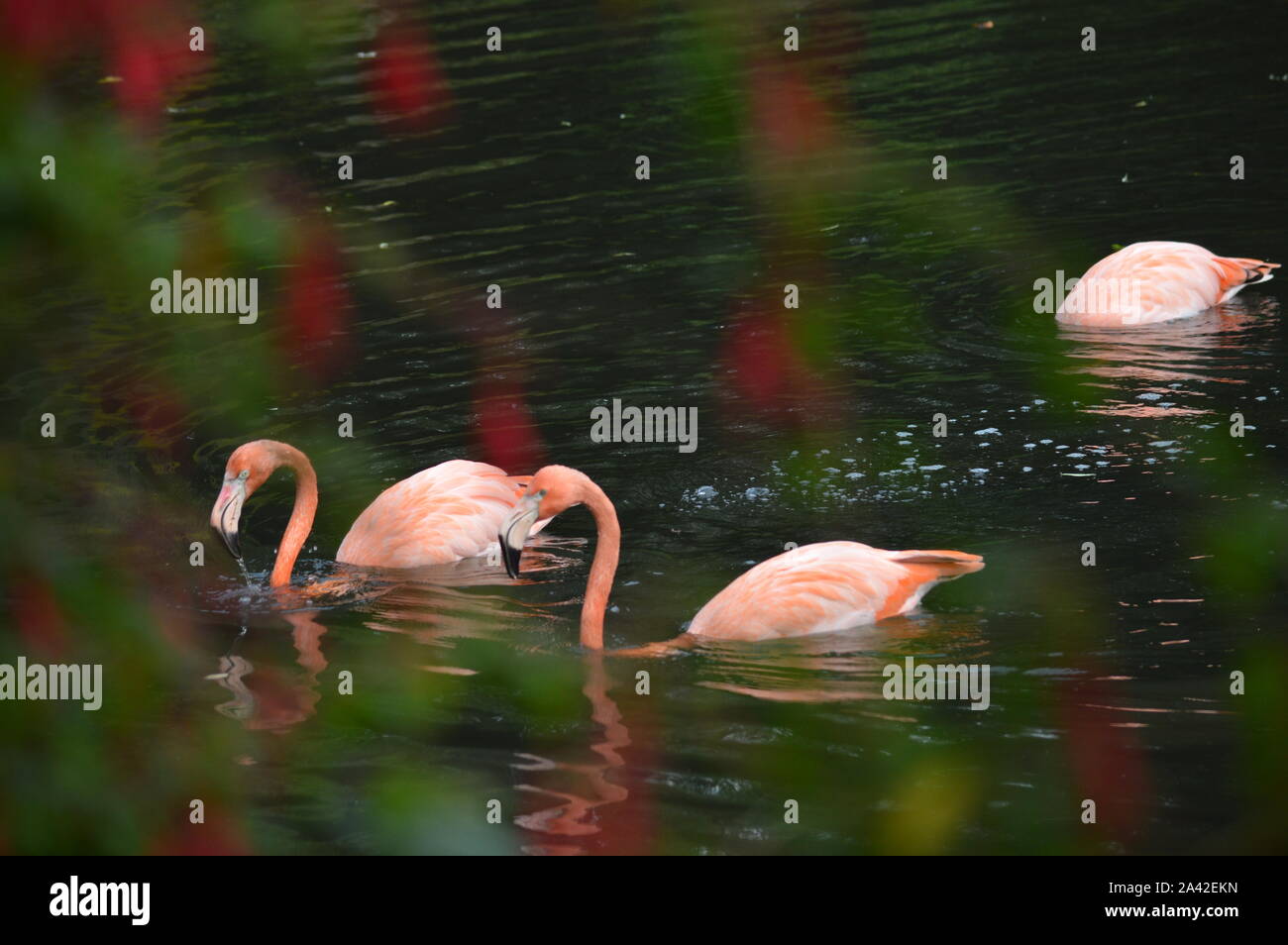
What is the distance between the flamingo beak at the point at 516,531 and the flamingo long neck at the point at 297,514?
1.71 meters

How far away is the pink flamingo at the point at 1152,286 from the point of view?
31.1 ft

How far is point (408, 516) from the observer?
762 centimetres

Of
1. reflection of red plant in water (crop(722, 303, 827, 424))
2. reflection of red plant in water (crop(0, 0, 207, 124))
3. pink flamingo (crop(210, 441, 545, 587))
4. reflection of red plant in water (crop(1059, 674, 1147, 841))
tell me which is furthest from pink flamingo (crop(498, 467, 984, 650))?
reflection of red plant in water (crop(0, 0, 207, 124))

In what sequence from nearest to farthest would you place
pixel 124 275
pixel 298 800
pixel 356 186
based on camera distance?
1. pixel 124 275
2. pixel 298 800
3. pixel 356 186

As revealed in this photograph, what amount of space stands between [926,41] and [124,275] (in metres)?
14.7

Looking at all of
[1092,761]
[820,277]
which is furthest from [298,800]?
[820,277]

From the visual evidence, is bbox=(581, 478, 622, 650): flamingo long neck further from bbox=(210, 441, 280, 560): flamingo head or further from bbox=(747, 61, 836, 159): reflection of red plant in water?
bbox=(747, 61, 836, 159): reflection of red plant in water

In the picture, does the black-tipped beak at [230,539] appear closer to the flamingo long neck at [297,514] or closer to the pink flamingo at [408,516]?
the pink flamingo at [408,516]

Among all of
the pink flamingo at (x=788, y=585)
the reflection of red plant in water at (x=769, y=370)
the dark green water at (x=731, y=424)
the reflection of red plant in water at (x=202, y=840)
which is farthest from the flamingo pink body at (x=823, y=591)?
the reflection of red plant in water at (x=202, y=840)

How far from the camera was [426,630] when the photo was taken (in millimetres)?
6621

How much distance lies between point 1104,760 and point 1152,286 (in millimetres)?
5050
